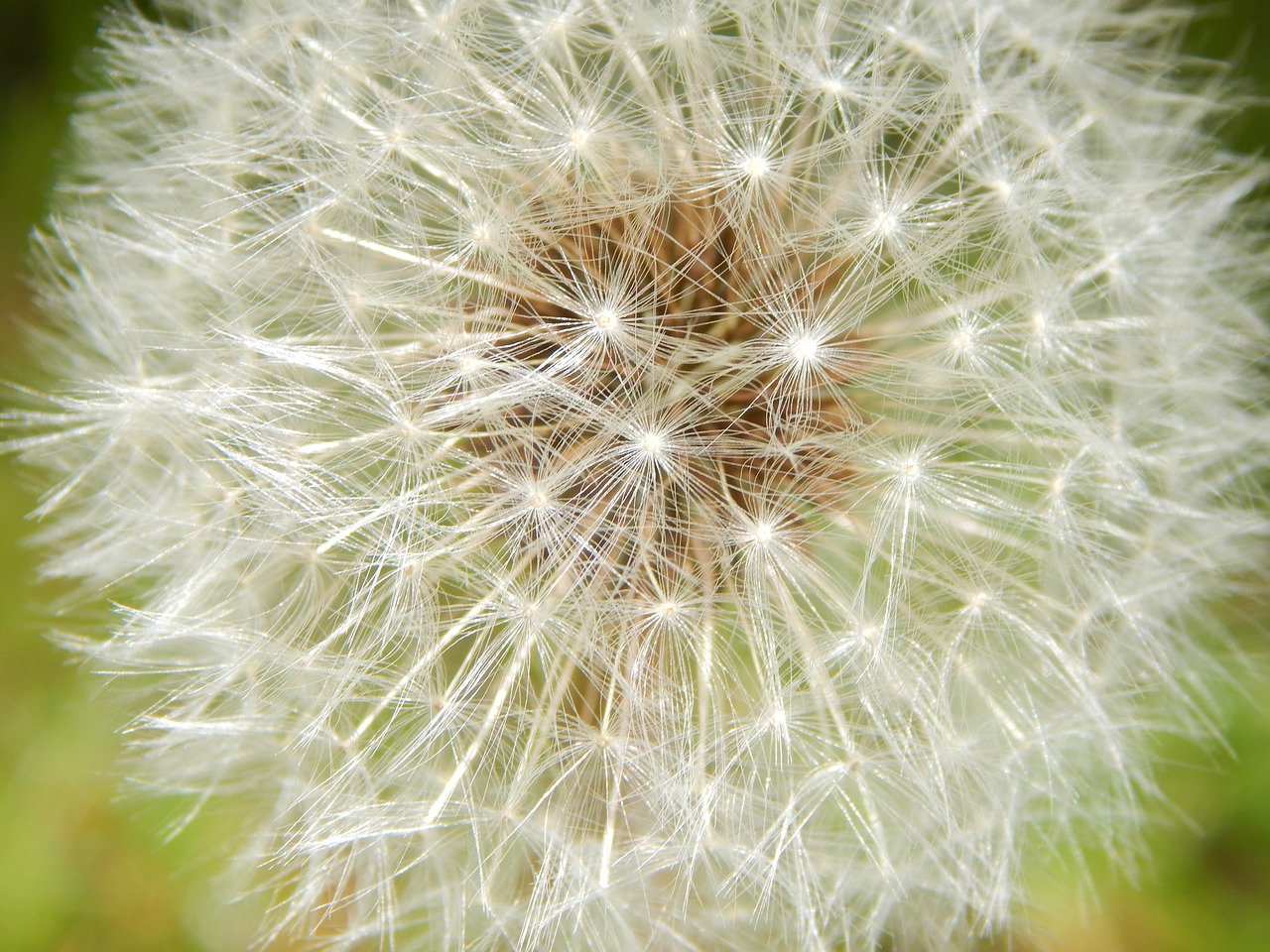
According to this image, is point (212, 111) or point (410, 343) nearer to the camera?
point (410, 343)

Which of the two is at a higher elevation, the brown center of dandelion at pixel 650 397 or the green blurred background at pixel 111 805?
the brown center of dandelion at pixel 650 397

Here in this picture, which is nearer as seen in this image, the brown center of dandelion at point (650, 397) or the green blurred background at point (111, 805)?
the brown center of dandelion at point (650, 397)

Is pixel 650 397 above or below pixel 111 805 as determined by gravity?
above

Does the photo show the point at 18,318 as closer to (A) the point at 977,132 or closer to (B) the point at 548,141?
(B) the point at 548,141

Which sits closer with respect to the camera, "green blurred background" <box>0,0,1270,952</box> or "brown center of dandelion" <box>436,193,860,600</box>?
"brown center of dandelion" <box>436,193,860,600</box>

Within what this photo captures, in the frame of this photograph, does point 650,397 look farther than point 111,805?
No

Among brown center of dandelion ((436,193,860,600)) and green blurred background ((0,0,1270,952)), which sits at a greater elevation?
brown center of dandelion ((436,193,860,600))

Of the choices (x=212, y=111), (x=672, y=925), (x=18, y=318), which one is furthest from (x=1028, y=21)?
(x=18, y=318)

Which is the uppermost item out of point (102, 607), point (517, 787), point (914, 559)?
point (914, 559)
